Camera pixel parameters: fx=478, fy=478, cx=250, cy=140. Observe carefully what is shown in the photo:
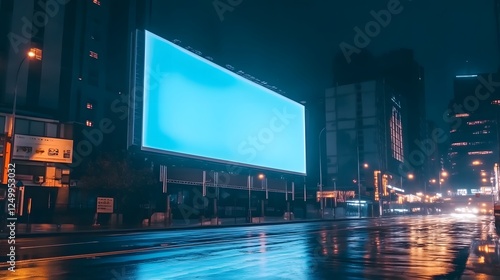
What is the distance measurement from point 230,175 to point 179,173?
9943mm

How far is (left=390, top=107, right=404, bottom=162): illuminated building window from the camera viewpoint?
144750mm

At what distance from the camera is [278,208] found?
7956 centimetres

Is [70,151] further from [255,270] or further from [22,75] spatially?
[255,270]

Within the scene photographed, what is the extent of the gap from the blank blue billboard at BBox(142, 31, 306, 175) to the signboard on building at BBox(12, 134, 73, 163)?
414 inches

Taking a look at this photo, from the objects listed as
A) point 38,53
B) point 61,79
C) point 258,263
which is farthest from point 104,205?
point 61,79

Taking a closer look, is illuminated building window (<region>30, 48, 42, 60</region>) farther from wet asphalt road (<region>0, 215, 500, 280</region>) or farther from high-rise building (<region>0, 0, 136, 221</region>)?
wet asphalt road (<region>0, 215, 500, 280</region>)

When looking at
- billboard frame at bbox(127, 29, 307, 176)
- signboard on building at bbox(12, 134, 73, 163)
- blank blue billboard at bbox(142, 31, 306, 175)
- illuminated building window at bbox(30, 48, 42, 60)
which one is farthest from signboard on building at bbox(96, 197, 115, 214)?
illuminated building window at bbox(30, 48, 42, 60)

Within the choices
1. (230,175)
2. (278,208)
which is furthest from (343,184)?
(230,175)

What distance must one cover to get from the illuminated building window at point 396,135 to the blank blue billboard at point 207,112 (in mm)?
84363

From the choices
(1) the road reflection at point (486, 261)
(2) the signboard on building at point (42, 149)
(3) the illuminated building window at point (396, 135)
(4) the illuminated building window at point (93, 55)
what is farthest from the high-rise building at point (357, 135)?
(1) the road reflection at point (486, 261)

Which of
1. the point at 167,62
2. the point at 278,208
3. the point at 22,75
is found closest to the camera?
the point at 167,62

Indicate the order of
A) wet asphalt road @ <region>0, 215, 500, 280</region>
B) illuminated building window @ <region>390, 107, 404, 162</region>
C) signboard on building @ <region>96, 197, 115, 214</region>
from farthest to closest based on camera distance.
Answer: illuminated building window @ <region>390, 107, 404, 162</region>
signboard on building @ <region>96, 197, 115, 214</region>
wet asphalt road @ <region>0, 215, 500, 280</region>

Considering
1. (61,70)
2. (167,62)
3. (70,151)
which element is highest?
(61,70)

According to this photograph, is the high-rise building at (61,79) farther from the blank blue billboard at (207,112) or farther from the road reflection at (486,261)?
the road reflection at (486,261)
